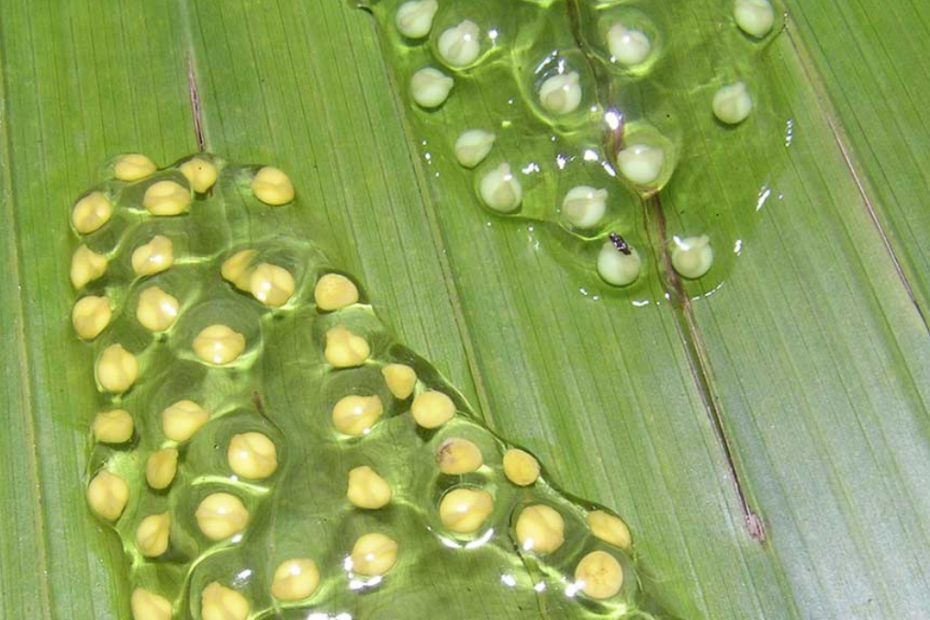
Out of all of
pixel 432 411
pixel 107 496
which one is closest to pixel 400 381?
pixel 432 411

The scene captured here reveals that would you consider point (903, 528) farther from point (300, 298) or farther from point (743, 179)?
point (300, 298)

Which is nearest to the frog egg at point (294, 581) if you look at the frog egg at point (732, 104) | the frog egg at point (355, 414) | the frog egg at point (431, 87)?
the frog egg at point (355, 414)

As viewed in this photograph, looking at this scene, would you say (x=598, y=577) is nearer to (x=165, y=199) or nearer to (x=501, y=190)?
(x=501, y=190)

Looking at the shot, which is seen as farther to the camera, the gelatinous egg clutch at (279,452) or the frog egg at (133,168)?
the frog egg at (133,168)

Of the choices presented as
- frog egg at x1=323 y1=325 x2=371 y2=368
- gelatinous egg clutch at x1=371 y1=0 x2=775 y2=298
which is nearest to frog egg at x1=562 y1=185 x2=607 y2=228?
gelatinous egg clutch at x1=371 y1=0 x2=775 y2=298

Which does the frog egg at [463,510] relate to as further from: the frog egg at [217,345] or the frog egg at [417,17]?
the frog egg at [417,17]

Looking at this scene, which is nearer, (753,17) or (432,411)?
(432,411)

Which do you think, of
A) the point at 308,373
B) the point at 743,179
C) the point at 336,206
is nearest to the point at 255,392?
the point at 308,373
